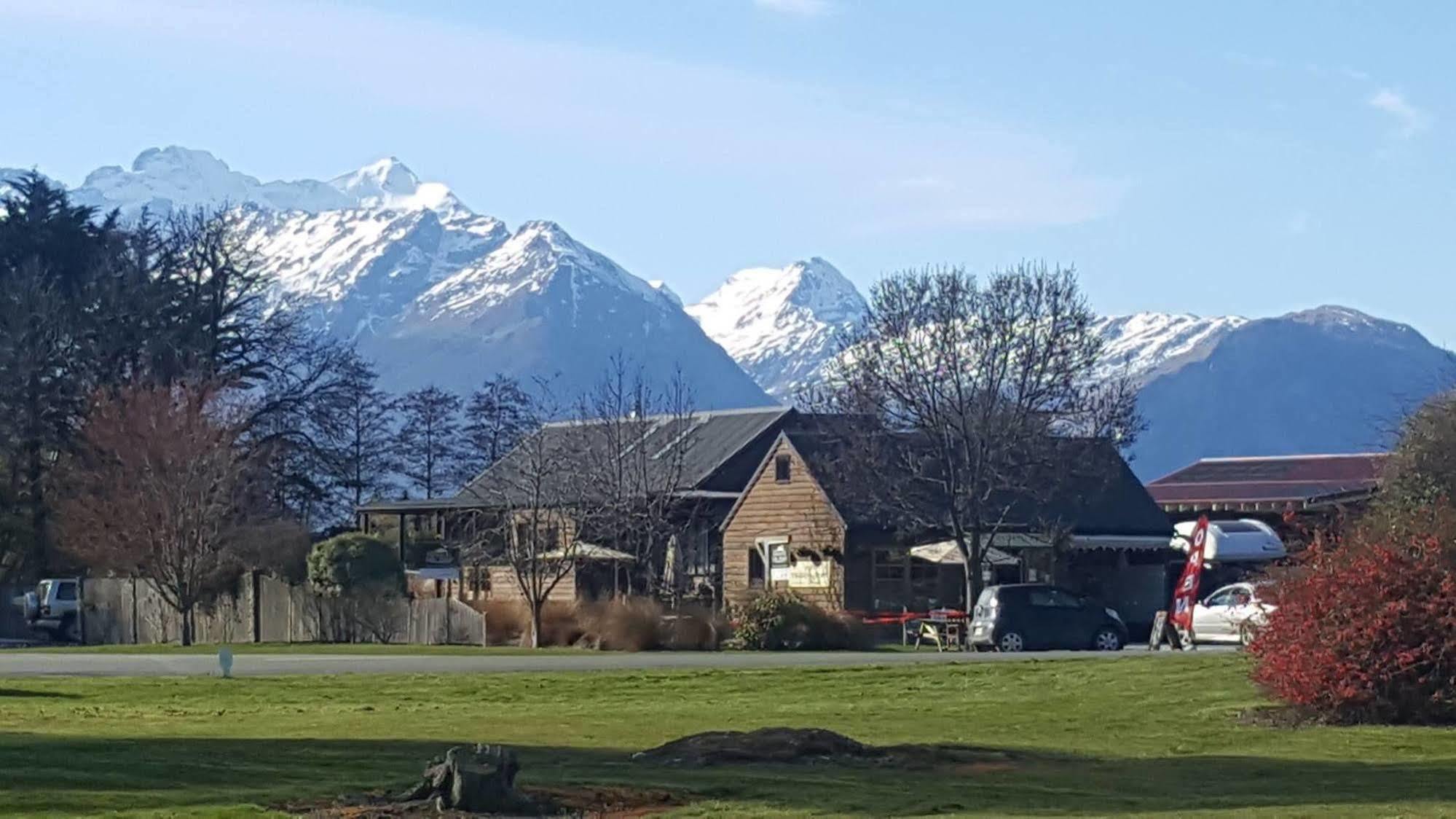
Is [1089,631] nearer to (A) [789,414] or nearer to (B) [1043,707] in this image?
(B) [1043,707]

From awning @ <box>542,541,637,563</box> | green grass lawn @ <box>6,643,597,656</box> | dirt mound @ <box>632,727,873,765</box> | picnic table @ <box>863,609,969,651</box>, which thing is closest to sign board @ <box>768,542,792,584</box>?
awning @ <box>542,541,637,563</box>

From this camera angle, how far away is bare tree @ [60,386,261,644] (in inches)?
2259

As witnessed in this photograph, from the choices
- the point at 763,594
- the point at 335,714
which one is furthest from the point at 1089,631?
the point at 335,714

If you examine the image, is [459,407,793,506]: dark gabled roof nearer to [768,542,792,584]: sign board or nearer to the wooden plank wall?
the wooden plank wall

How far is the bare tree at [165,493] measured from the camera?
5738 centimetres

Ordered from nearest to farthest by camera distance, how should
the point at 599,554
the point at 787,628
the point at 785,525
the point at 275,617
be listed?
the point at 787,628 → the point at 599,554 → the point at 275,617 → the point at 785,525

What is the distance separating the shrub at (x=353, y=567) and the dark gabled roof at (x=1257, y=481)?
31.9 m

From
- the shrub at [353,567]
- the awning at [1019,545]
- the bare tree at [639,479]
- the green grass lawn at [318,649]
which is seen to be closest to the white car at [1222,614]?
the awning at [1019,545]

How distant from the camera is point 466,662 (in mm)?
41250

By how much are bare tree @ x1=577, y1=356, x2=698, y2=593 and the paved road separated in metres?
14.0

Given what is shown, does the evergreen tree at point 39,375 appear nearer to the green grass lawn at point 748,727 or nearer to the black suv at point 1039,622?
A: the black suv at point 1039,622

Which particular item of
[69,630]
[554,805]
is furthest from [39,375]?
[554,805]

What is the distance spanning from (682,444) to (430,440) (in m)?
42.7

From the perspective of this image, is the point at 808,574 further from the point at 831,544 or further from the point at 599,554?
the point at 599,554
